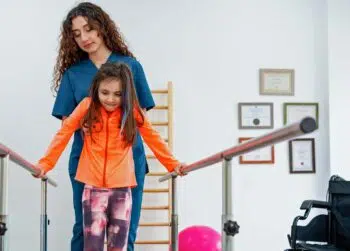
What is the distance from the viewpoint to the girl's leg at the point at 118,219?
202cm

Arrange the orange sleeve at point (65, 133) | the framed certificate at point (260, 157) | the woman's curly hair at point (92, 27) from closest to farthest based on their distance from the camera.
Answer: the orange sleeve at point (65, 133) → the woman's curly hair at point (92, 27) → the framed certificate at point (260, 157)

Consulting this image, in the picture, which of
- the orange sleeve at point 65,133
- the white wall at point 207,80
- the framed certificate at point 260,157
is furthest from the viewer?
the framed certificate at point 260,157

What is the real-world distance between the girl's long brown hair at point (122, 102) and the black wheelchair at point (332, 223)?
2191 millimetres

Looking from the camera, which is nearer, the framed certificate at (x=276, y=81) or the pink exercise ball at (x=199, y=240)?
the pink exercise ball at (x=199, y=240)

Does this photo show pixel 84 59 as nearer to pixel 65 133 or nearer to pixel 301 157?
pixel 65 133

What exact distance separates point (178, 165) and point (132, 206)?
26 centimetres

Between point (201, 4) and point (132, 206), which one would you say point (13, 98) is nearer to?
point (201, 4)

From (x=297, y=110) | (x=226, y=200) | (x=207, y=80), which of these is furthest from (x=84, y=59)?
(x=297, y=110)

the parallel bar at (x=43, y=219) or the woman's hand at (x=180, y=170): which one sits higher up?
the woman's hand at (x=180, y=170)

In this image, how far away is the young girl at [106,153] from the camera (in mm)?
2016

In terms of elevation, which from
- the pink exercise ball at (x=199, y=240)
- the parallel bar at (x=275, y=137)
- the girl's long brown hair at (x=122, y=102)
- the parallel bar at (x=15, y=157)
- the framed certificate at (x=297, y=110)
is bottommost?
the pink exercise ball at (x=199, y=240)

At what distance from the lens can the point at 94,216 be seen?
78.8 inches

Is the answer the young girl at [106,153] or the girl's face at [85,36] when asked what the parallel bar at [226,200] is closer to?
the young girl at [106,153]

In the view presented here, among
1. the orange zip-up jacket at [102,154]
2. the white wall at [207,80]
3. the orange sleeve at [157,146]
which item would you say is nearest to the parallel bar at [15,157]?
the orange zip-up jacket at [102,154]
